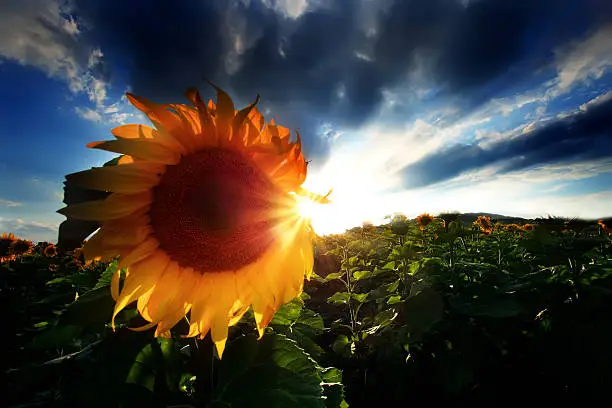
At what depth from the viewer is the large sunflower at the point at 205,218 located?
107 cm

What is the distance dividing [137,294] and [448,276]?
3.56m

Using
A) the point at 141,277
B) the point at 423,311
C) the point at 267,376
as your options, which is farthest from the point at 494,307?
the point at 141,277

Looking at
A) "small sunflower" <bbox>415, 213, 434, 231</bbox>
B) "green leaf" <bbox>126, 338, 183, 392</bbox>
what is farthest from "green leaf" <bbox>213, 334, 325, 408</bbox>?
"small sunflower" <bbox>415, 213, 434, 231</bbox>

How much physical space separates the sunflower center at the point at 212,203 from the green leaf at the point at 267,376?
1.32 feet

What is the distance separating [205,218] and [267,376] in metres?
0.58

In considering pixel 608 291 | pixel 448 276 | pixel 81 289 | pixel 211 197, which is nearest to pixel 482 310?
pixel 608 291

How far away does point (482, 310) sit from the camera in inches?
105

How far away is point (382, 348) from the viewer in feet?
12.9

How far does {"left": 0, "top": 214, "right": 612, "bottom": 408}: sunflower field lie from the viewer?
1180mm

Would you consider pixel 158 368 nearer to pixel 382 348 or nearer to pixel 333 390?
pixel 333 390

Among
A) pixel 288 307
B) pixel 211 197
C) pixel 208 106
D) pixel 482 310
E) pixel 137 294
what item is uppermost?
pixel 208 106

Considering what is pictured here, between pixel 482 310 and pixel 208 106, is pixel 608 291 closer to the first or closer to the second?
pixel 482 310

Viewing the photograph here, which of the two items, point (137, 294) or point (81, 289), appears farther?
point (81, 289)

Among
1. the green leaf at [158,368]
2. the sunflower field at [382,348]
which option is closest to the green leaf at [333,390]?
the sunflower field at [382,348]
